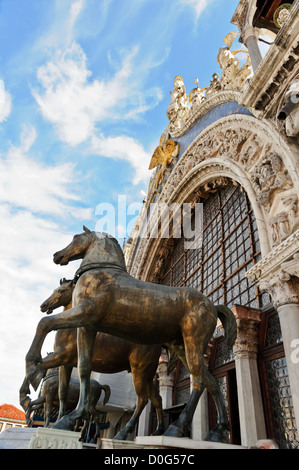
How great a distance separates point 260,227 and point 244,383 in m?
3.00

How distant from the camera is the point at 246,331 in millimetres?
6281

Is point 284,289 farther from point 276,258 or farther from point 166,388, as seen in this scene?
point 166,388

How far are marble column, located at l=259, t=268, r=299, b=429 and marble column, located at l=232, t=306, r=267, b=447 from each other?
115 centimetres

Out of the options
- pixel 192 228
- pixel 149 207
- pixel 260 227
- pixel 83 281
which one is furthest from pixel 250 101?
pixel 149 207

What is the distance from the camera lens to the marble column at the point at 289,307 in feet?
14.8

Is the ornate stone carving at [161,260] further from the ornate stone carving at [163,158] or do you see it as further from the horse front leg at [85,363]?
the horse front leg at [85,363]

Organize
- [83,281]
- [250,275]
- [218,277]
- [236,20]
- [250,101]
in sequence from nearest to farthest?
[83,281]
[250,275]
[250,101]
[236,20]
[218,277]

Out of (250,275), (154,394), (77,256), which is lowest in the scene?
(154,394)

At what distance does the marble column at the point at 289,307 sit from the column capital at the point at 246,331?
1.03 meters

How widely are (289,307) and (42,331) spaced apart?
374cm

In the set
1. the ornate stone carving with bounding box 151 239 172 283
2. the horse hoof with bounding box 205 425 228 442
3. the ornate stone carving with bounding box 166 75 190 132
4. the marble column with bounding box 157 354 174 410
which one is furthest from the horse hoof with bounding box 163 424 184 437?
the ornate stone carving with bounding box 166 75 190 132

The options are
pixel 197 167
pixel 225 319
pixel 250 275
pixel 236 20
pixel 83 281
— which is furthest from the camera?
pixel 197 167

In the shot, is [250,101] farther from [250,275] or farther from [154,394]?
[154,394]

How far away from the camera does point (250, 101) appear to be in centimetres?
656
